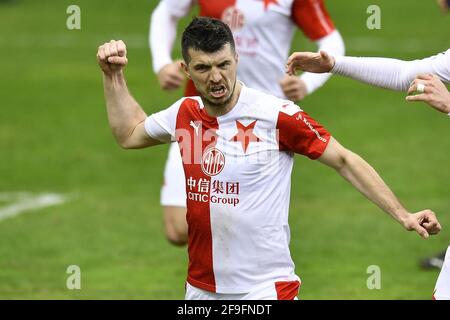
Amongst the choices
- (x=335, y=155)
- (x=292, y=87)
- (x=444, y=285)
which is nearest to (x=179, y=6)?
(x=292, y=87)

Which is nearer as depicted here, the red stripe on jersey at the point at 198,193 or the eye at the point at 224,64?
the eye at the point at 224,64

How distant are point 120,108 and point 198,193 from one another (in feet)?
3.16

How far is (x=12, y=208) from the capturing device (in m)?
16.4

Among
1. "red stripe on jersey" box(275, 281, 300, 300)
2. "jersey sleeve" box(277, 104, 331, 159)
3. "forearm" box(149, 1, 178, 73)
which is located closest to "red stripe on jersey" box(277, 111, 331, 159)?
"jersey sleeve" box(277, 104, 331, 159)

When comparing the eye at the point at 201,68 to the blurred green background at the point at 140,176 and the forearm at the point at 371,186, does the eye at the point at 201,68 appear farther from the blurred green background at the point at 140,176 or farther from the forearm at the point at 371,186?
the blurred green background at the point at 140,176

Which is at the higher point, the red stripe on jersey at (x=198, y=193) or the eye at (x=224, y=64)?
the eye at (x=224, y=64)

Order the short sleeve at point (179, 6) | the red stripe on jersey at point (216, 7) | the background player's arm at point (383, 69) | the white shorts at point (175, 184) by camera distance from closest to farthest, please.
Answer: the background player's arm at point (383, 69) → the red stripe on jersey at point (216, 7) → the white shorts at point (175, 184) → the short sleeve at point (179, 6)

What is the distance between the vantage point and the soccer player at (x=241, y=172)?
7.70m

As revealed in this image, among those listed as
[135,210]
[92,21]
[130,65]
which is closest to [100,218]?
[135,210]

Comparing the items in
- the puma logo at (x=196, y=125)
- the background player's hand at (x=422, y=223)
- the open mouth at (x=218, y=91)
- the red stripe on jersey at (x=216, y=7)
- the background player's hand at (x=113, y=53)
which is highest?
the red stripe on jersey at (x=216, y=7)

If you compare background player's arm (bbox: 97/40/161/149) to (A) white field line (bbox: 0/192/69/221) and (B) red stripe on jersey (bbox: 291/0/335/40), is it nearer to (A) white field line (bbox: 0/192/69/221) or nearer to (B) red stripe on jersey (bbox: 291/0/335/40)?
(B) red stripe on jersey (bbox: 291/0/335/40)

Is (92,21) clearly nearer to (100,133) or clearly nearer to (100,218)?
(100,133)

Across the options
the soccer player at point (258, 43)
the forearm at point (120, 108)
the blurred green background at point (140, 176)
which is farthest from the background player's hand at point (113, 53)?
the blurred green background at point (140, 176)
